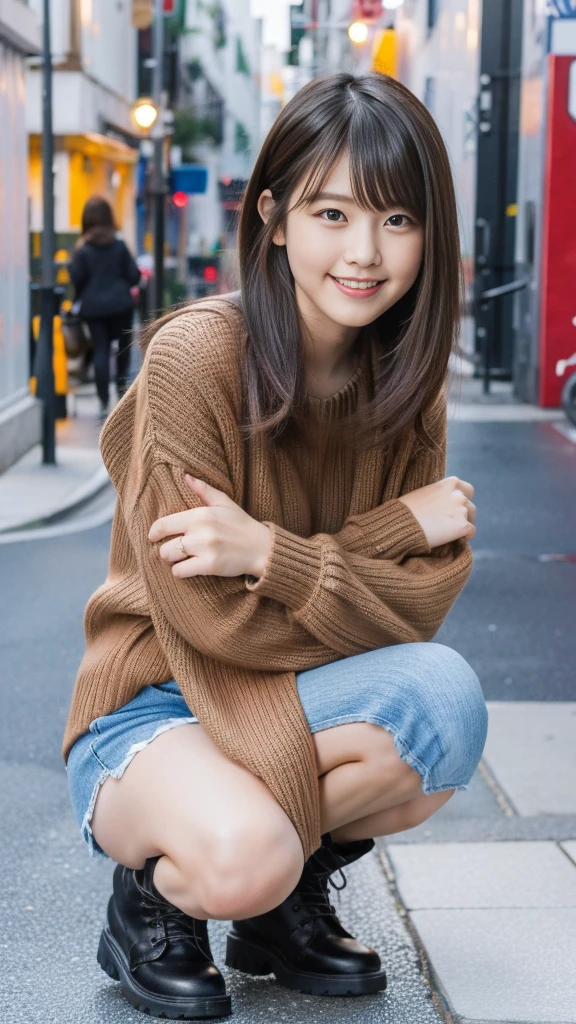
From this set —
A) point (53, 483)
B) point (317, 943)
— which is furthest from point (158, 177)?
point (317, 943)

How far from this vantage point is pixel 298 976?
8.83 ft

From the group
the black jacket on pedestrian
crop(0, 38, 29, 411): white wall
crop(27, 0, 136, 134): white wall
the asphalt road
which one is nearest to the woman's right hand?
the asphalt road

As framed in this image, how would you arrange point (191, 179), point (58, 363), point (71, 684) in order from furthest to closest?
point (191, 179), point (58, 363), point (71, 684)

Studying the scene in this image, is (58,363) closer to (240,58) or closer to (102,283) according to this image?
(102,283)

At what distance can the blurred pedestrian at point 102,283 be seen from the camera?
1305 cm

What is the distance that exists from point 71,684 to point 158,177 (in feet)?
53.3

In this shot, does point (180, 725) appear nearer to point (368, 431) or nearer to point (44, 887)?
point (368, 431)

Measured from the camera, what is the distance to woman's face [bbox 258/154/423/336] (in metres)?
2.46

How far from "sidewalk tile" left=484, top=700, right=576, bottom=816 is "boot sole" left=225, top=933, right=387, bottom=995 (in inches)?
45.6

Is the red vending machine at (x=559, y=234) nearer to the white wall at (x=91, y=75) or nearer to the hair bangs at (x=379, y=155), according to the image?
the hair bangs at (x=379, y=155)

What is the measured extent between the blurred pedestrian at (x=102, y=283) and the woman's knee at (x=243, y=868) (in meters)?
10.8

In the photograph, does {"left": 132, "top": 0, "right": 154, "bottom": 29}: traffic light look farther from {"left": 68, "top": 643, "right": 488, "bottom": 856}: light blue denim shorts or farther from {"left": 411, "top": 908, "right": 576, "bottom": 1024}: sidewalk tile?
{"left": 68, "top": 643, "right": 488, "bottom": 856}: light blue denim shorts

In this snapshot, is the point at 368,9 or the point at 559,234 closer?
the point at 559,234

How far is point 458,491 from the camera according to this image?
2.72 meters
